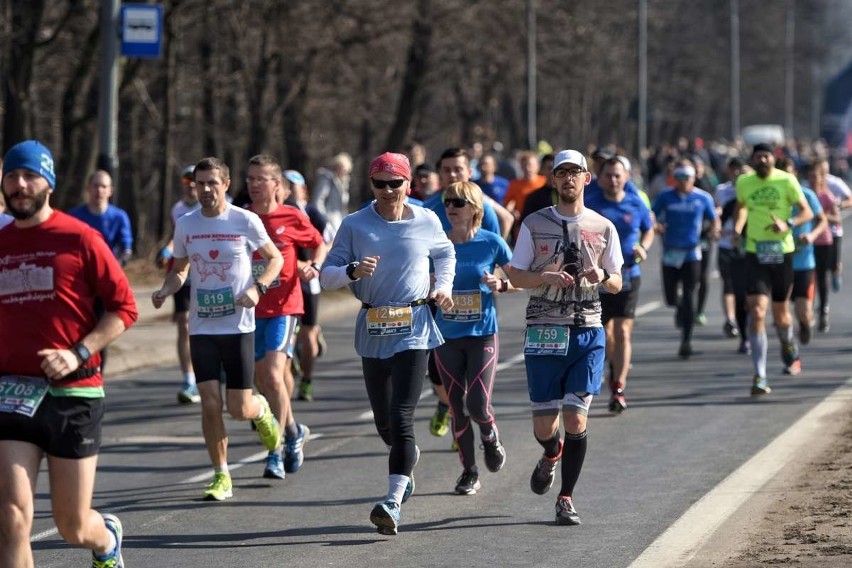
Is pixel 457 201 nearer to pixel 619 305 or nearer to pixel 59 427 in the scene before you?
pixel 619 305

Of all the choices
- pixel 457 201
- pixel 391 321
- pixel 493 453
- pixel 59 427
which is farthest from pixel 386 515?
pixel 59 427

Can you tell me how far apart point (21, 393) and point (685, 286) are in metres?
10.7

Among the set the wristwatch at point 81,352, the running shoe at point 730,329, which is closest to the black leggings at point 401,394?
the wristwatch at point 81,352

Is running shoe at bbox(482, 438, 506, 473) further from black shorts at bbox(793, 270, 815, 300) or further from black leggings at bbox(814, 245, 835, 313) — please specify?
black leggings at bbox(814, 245, 835, 313)

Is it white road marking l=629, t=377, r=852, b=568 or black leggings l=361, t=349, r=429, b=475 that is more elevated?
black leggings l=361, t=349, r=429, b=475

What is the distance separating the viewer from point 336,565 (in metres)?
7.82

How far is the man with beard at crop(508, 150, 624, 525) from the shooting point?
862cm

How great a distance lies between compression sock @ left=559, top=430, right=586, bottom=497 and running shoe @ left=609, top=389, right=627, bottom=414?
13.6 feet

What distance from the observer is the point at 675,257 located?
16.1 metres

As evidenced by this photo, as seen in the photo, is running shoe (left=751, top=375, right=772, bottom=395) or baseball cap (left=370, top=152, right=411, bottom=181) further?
running shoe (left=751, top=375, right=772, bottom=395)

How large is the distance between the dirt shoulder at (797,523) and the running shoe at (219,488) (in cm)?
276

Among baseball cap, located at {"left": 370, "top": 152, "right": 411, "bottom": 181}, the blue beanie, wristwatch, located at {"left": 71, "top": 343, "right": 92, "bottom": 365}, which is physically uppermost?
the blue beanie

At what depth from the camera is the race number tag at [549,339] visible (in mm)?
8617

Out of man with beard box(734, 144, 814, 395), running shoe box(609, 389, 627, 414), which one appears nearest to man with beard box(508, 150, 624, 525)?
running shoe box(609, 389, 627, 414)
